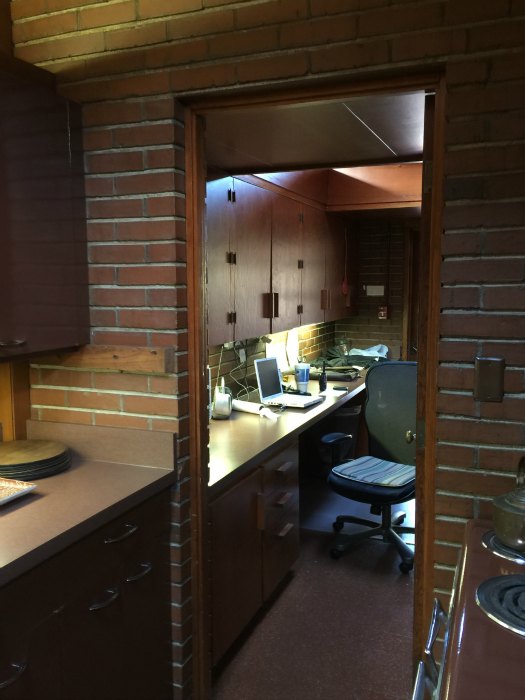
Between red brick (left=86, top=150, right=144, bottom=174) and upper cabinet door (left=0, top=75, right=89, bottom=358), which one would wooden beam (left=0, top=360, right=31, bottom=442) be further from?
red brick (left=86, top=150, right=144, bottom=174)

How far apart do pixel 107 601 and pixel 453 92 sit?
1.72 meters

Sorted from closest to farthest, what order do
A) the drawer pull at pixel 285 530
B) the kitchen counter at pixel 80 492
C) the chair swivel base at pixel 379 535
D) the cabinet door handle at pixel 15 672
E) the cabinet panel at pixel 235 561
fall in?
1. the cabinet door handle at pixel 15 672
2. the kitchen counter at pixel 80 492
3. the cabinet panel at pixel 235 561
4. the drawer pull at pixel 285 530
5. the chair swivel base at pixel 379 535

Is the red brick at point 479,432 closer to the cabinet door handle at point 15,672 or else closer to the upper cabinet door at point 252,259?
the cabinet door handle at point 15,672

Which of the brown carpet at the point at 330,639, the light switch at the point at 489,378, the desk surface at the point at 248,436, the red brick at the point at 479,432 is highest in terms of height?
the light switch at the point at 489,378

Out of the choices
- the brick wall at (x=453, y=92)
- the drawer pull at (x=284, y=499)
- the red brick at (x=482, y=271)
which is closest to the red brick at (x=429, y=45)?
the brick wall at (x=453, y=92)

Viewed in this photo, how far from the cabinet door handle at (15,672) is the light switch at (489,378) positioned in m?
1.34

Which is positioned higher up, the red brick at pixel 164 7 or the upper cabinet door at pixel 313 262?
the red brick at pixel 164 7

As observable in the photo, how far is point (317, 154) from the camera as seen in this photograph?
2.65 m

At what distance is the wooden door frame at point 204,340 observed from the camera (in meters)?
1.69

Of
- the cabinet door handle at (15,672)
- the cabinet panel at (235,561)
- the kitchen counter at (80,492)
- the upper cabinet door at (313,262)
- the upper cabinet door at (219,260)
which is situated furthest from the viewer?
the upper cabinet door at (313,262)

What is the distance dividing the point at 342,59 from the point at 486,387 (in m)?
1.01

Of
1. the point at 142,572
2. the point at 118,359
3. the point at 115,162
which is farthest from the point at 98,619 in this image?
the point at 115,162

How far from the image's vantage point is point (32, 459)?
186 cm

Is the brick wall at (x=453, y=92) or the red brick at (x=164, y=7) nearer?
the brick wall at (x=453, y=92)
